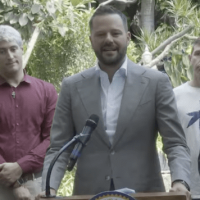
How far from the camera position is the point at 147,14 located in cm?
1343

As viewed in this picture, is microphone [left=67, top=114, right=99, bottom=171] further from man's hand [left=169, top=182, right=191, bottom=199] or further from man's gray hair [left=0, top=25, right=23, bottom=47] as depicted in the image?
man's gray hair [left=0, top=25, right=23, bottom=47]

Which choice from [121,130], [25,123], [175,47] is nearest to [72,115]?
[121,130]

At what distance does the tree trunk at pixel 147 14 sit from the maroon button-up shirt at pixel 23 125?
31.0 ft

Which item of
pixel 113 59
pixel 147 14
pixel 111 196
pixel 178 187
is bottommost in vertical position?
pixel 178 187

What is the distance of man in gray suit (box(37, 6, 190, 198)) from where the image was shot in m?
→ 2.95

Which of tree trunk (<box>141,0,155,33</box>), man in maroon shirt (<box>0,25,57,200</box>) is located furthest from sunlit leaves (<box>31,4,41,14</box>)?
tree trunk (<box>141,0,155,33</box>)

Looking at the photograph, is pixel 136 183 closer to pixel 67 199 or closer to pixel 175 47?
pixel 67 199

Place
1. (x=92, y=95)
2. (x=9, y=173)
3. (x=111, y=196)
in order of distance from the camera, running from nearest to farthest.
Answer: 1. (x=111, y=196)
2. (x=92, y=95)
3. (x=9, y=173)

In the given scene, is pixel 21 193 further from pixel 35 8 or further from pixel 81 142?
pixel 35 8

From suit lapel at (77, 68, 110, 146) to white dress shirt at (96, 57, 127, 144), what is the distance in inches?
1.0

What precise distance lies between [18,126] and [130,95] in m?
1.22

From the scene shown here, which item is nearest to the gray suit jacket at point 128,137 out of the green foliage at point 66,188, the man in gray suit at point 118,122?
the man in gray suit at point 118,122

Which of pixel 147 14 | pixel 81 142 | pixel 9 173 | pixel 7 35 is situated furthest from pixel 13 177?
pixel 147 14

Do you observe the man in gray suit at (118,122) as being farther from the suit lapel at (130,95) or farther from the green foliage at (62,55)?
the green foliage at (62,55)
